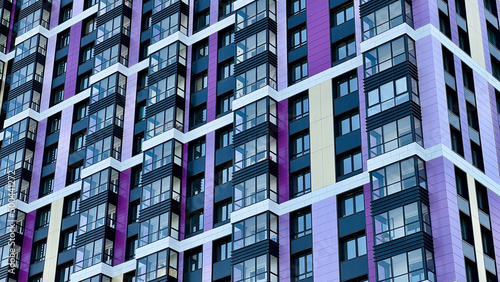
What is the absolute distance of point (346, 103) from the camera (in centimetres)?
7488

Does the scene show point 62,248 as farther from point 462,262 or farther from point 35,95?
point 462,262

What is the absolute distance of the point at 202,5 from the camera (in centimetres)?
9094

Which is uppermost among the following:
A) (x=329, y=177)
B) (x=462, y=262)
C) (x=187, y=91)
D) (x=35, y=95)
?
(x=35, y=95)

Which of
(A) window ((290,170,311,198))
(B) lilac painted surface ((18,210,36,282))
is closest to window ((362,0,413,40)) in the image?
(A) window ((290,170,311,198))

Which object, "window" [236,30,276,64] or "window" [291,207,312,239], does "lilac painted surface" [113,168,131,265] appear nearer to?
"window" [236,30,276,64]

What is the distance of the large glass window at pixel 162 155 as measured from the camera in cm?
8281

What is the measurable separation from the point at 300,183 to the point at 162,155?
A: 44.2 ft

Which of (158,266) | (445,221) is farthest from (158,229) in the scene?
(445,221)

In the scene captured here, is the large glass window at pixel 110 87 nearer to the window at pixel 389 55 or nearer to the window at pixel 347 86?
the window at pixel 347 86

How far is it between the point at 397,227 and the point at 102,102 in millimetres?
34549

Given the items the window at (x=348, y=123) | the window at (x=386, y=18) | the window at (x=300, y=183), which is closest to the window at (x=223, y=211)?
the window at (x=300, y=183)

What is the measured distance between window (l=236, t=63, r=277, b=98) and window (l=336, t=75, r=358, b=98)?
5761 millimetres

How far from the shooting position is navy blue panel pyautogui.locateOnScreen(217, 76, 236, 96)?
83.9 meters

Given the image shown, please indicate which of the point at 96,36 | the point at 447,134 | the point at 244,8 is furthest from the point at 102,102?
the point at 447,134
